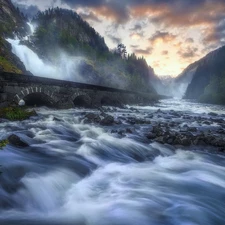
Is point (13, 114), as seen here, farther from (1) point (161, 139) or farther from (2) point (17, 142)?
(1) point (161, 139)

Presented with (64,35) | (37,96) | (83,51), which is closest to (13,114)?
(37,96)

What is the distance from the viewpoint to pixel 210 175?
8.66 m

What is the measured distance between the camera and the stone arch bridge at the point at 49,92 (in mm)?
18234

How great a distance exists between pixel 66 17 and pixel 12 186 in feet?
610

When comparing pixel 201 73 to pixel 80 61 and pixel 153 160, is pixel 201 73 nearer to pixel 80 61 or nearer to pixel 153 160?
pixel 80 61

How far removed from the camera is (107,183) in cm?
738

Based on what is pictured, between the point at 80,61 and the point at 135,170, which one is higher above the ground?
the point at 80,61

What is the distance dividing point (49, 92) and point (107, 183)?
17.2 metres

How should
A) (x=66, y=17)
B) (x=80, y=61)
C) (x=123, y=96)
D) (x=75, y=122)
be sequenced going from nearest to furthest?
(x=75, y=122)
(x=123, y=96)
(x=80, y=61)
(x=66, y=17)

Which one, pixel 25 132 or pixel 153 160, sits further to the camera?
pixel 25 132

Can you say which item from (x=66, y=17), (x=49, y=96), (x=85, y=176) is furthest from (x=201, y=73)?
(x=85, y=176)

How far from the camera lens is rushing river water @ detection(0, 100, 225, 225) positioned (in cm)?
549

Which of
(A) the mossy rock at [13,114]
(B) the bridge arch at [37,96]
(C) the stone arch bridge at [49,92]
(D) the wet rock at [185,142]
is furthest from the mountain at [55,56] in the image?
(D) the wet rock at [185,142]

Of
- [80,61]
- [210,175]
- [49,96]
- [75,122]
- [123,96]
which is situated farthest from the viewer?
[80,61]
